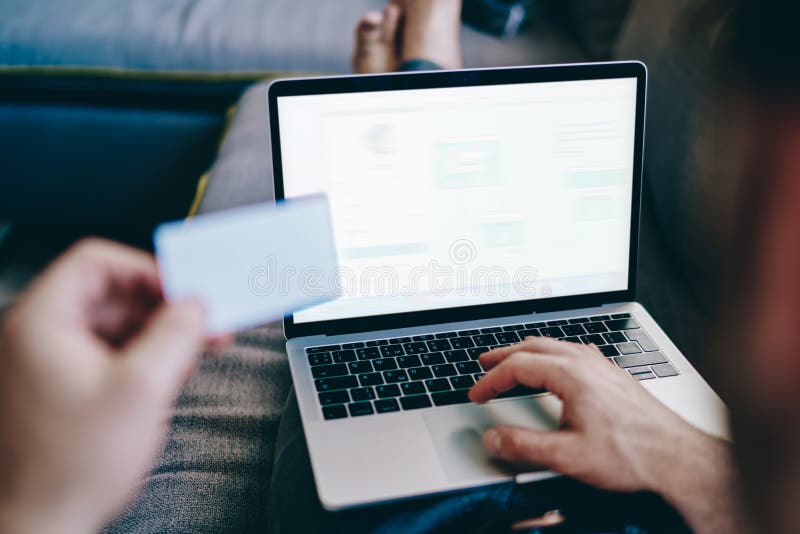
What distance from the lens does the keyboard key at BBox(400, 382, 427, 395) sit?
0.70m

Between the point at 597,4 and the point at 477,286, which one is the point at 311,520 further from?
the point at 597,4

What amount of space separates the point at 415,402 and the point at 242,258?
0.28 meters

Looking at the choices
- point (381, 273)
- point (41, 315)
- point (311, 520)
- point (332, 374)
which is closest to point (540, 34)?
point (381, 273)

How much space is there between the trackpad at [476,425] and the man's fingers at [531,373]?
59mm

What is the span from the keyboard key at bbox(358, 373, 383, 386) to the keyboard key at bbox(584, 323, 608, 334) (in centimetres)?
26

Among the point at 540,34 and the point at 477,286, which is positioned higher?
the point at 540,34

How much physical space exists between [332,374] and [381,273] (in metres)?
0.12

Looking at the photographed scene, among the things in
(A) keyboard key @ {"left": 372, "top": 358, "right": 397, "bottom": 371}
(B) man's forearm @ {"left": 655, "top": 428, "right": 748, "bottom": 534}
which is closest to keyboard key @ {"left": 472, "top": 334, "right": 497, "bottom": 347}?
(A) keyboard key @ {"left": 372, "top": 358, "right": 397, "bottom": 371}

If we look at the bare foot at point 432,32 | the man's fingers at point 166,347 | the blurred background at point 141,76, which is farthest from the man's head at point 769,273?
the blurred background at point 141,76

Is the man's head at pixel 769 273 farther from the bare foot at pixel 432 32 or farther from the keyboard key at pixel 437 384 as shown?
the bare foot at pixel 432 32

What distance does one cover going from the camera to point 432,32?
50.9 inches

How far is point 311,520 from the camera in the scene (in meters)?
0.60

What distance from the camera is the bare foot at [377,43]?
1298 millimetres

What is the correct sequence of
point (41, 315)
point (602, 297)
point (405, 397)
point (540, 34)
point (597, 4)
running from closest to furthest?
1. point (41, 315)
2. point (405, 397)
3. point (602, 297)
4. point (597, 4)
5. point (540, 34)
